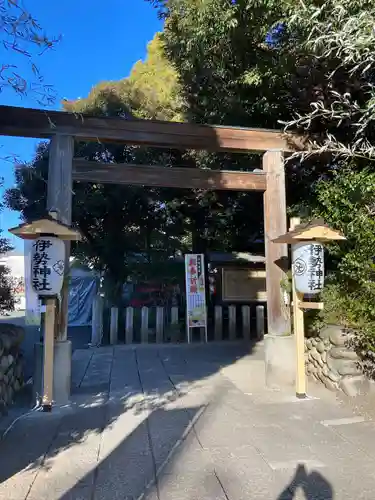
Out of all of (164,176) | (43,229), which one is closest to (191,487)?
(43,229)

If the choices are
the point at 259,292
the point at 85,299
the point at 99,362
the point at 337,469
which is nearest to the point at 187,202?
the point at 259,292

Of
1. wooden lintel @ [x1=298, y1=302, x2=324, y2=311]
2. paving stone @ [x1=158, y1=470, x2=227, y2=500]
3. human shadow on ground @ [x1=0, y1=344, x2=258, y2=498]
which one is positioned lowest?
paving stone @ [x1=158, y1=470, x2=227, y2=500]

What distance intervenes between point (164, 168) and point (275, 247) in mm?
2051

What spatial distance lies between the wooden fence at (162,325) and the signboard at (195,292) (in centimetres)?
39

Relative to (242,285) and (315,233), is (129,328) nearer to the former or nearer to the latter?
(242,285)

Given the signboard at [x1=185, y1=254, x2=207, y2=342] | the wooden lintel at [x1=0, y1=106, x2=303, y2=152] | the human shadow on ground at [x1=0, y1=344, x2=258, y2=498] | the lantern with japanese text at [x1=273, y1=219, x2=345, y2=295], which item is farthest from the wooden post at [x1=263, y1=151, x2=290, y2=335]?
the signboard at [x1=185, y1=254, x2=207, y2=342]

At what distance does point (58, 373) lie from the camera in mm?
5086

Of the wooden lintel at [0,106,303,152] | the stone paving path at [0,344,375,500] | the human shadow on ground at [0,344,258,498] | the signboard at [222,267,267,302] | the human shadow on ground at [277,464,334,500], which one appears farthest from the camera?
the signboard at [222,267,267,302]

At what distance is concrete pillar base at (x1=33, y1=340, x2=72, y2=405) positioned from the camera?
4999 mm

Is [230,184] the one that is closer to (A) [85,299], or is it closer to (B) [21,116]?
(B) [21,116]

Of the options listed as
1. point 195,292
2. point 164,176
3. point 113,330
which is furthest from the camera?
point 195,292

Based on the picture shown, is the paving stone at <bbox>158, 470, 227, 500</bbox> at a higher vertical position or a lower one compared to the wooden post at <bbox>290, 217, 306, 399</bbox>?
lower

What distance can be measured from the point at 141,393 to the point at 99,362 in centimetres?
248

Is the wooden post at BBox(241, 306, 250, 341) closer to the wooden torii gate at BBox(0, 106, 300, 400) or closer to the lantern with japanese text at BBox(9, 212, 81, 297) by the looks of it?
the wooden torii gate at BBox(0, 106, 300, 400)
